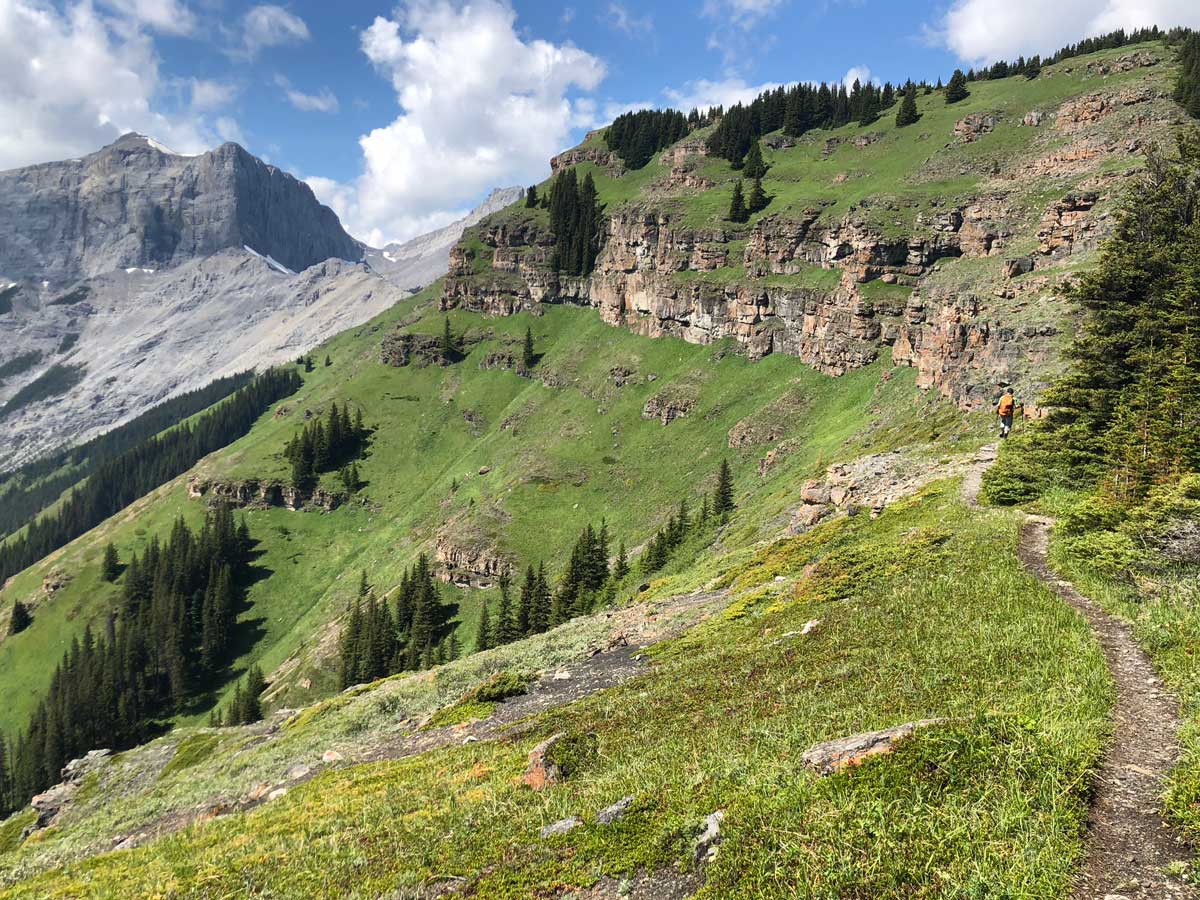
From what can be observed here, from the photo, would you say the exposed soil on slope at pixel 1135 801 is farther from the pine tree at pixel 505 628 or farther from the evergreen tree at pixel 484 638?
the evergreen tree at pixel 484 638

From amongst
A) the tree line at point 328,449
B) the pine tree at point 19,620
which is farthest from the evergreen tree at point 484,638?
the pine tree at point 19,620

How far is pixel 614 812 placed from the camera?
10.1 metres

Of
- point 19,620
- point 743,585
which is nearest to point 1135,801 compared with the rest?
point 743,585

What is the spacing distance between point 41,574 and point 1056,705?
218m

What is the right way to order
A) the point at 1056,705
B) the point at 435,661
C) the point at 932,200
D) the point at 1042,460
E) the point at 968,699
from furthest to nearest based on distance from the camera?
the point at 932,200
the point at 435,661
the point at 1042,460
the point at 968,699
the point at 1056,705

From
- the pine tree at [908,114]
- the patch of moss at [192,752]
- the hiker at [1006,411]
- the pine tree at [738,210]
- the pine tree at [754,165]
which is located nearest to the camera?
the hiker at [1006,411]

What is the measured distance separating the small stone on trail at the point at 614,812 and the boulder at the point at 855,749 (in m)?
3.01

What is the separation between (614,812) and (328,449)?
162857 millimetres

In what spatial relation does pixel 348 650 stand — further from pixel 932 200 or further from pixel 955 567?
pixel 932 200

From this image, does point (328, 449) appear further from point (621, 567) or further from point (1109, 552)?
point (1109, 552)

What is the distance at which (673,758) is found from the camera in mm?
12141

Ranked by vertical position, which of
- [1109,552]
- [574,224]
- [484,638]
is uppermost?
[574,224]

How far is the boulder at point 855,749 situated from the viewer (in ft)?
29.3

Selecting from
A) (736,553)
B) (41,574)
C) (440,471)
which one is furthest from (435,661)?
(41,574)
